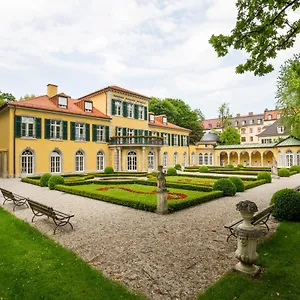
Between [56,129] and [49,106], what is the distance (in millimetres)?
2369

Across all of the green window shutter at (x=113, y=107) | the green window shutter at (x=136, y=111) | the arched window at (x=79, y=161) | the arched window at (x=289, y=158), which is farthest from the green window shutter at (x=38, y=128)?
the arched window at (x=289, y=158)

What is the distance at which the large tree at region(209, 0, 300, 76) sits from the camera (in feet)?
20.9

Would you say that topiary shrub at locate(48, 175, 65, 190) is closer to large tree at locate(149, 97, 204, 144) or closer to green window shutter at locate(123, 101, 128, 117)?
green window shutter at locate(123, 101, 128, 117)

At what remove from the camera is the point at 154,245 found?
18.8 ft

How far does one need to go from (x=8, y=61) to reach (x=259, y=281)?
66.5 ft

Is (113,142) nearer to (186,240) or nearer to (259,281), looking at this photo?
(186,240)

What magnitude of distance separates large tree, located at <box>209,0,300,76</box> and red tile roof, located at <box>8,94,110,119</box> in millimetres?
19529

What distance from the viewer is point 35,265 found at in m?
4.71

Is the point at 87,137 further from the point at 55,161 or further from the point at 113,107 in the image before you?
the point at 113,107

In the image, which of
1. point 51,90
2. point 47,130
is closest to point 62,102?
point 51,90

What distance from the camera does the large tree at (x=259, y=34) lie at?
20.9 feet

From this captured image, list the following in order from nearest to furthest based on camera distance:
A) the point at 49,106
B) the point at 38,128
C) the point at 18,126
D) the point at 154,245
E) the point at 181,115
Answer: the point at 154,245 < the point at 18,126 < the point at 38,128 < the point at 49,106 < the point at 181,115

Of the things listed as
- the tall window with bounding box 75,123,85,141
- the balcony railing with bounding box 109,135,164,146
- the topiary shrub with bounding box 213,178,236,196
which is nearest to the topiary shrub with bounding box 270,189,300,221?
the topiary shrub with bounding box 213,178,236,196

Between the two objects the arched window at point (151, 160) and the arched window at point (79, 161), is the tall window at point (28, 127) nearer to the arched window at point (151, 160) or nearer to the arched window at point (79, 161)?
the arched window at point (79, 161)
